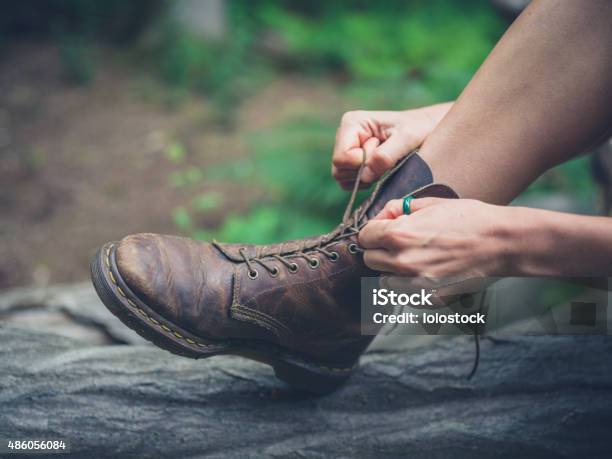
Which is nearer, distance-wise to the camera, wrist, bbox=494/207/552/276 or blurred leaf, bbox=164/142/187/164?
wrist, bbox=494/207/552/276

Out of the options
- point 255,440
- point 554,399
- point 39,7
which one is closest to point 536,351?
point 554,399

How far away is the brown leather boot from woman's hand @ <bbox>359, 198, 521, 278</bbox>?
0.66ft

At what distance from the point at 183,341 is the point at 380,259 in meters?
0.53

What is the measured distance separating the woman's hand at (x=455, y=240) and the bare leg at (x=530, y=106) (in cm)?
31

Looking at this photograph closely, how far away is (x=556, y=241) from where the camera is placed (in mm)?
1081

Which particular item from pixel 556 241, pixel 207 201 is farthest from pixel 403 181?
pixel 207 201

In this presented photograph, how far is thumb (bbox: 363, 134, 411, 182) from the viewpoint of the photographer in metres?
1.46

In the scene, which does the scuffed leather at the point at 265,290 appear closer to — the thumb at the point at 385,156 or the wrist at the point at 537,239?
the thumb at the point at 385,156

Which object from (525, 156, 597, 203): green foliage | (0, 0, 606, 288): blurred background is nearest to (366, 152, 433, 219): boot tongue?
(0, 0, 606, 288): blurred background

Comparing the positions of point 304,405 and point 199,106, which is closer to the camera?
point 304,405

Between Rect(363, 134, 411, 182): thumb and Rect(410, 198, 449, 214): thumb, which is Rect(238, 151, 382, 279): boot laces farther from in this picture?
Rect(410, 198, 449, 214): thumb

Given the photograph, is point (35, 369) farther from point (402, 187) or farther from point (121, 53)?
point (121, 53)

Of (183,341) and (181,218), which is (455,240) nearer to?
(183,341)

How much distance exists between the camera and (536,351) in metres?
1.71
